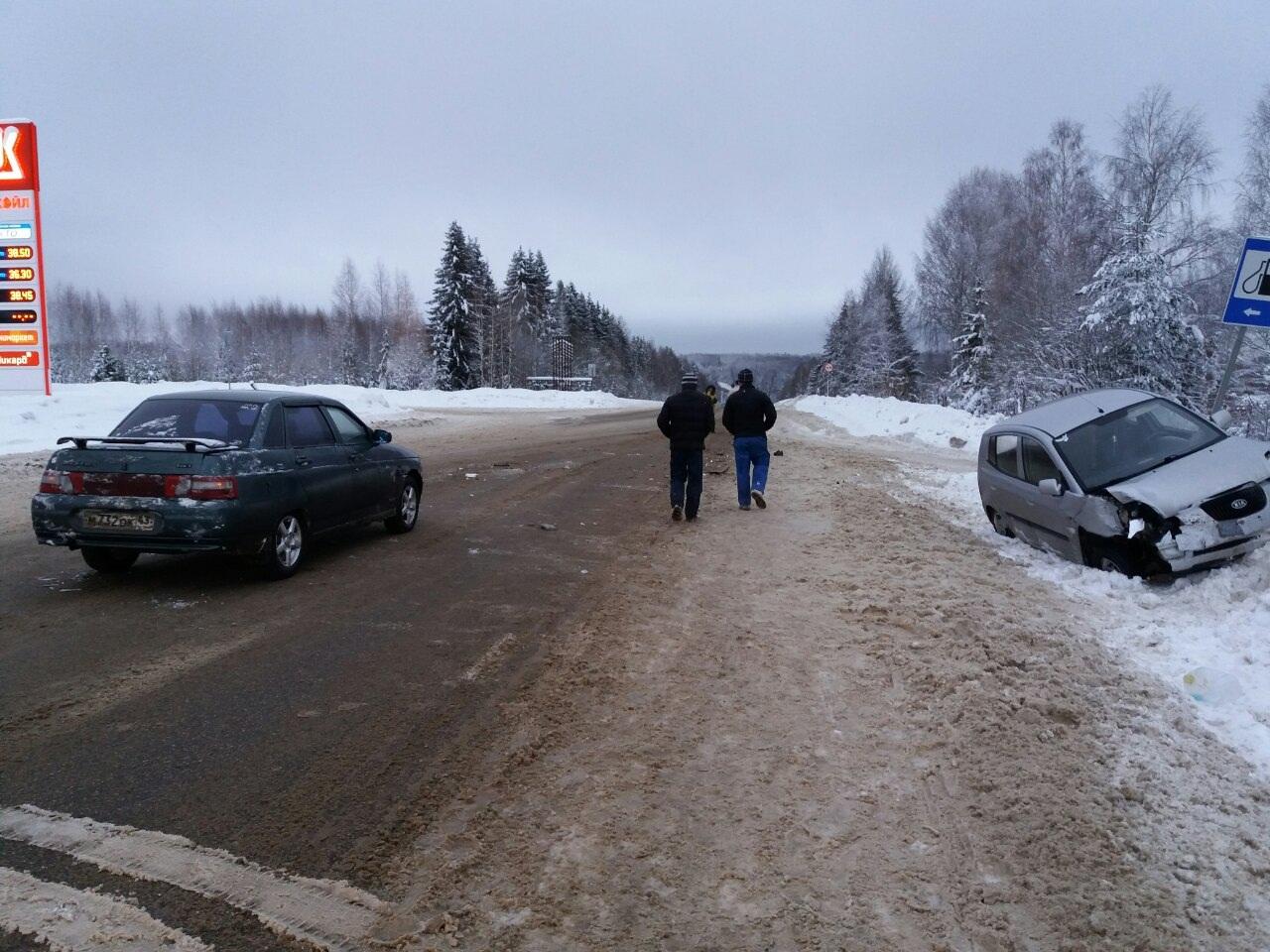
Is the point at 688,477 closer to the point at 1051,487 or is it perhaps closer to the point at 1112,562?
the point at 1051,487

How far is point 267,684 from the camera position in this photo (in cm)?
444

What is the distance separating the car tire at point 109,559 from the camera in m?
6.67

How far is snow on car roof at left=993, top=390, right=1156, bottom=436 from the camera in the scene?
310 inches

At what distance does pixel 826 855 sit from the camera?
9.66 feet

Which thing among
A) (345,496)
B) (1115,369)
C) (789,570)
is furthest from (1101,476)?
(1115,369)

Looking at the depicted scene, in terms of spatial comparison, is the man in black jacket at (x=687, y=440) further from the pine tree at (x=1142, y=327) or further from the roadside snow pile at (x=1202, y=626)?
the pine tree at (x=1142, y=327)

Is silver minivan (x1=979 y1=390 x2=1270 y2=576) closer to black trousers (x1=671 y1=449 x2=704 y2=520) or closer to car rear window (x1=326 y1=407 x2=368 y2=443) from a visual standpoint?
black trousers (x1=671 y1=449 x2=704 y2=520)

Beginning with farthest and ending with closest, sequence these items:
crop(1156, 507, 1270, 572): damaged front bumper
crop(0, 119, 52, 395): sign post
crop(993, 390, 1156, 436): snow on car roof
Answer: crop(0, 119, 52, 395): sign post < crop(993, 390, 1156, 436): snow on car roof < crop(1156, 507, 1270, 572): damaged front bumper

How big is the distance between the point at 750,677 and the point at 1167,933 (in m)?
2.43

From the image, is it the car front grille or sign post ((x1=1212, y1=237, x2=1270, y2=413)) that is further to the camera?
sign post ((x1=1212, y1=237, x2=1270, y2=413))

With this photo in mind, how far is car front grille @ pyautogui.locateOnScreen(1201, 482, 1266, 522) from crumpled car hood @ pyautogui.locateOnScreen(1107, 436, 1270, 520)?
0.06 meters

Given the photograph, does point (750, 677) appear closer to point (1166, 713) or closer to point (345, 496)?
point (1166, 713)

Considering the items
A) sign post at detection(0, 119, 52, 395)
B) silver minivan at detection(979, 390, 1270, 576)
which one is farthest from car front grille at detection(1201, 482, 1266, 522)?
sign post at detection(0, 119, 52, 395)

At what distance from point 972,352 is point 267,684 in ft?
140
